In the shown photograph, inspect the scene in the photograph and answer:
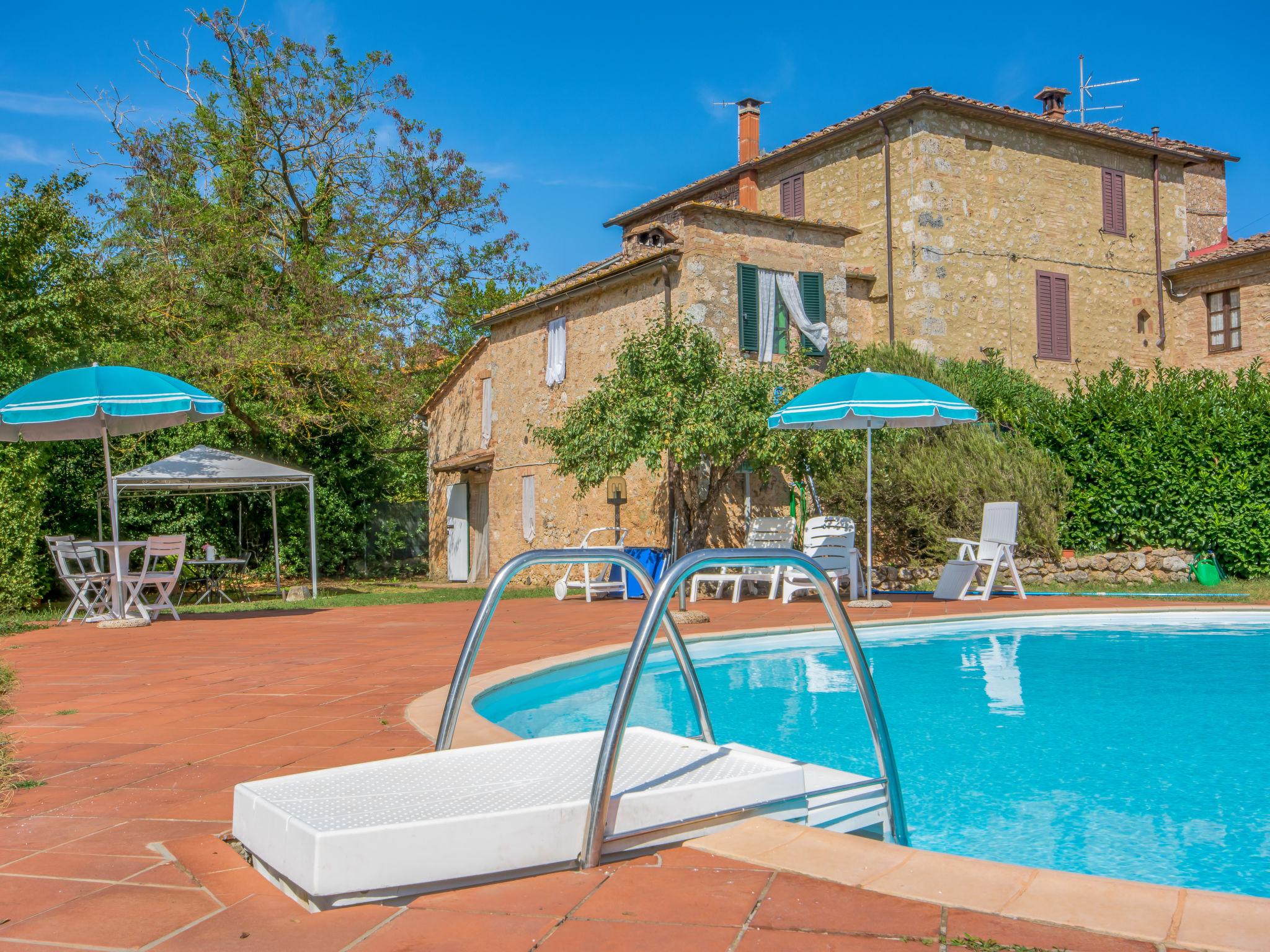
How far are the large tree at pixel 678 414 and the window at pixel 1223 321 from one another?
12.3 m

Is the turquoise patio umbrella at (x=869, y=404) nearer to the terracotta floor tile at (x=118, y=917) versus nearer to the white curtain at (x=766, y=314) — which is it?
the white curtain at (x=766, y=314)

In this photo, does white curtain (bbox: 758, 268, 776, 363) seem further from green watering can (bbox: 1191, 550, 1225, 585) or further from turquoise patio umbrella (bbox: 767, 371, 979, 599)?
green watering can (bbox: 1191, 550, 1225, 585)

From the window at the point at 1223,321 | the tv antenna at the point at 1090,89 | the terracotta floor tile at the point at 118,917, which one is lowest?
the terracotta floor tile at the point at 118,917

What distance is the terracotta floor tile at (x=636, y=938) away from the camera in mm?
1883

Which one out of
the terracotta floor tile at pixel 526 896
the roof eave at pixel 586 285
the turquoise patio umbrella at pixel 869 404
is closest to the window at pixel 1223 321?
the roof eave at pixel 586 285

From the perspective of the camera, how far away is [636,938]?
193cm

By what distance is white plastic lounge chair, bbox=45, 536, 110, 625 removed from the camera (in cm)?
1017

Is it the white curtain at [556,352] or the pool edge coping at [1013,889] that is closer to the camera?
the pool edge coping at [1013,889]

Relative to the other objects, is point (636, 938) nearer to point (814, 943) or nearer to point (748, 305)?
point (814, 943)

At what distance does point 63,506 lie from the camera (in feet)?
50.8

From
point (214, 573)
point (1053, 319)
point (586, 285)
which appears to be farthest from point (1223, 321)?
point (214, 573)

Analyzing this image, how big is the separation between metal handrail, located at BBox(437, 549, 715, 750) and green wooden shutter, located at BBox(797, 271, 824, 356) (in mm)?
12608

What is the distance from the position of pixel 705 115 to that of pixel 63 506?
15078mm

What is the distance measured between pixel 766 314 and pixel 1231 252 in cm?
1123
